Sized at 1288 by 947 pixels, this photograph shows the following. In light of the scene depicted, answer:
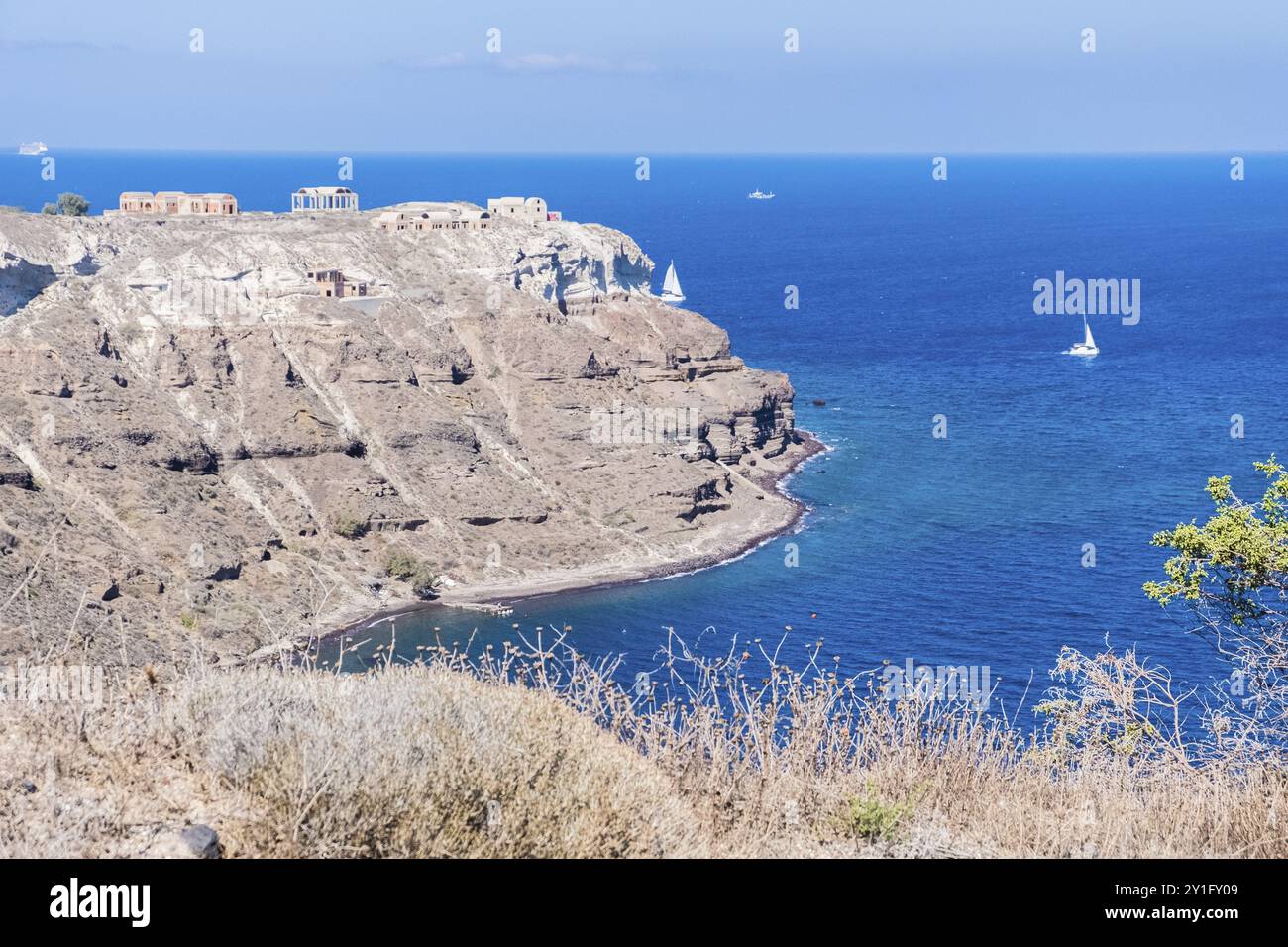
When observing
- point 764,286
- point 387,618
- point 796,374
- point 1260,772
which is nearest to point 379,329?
point 387,618

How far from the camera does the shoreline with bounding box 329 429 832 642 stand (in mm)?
56938

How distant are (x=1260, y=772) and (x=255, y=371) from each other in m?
57.9

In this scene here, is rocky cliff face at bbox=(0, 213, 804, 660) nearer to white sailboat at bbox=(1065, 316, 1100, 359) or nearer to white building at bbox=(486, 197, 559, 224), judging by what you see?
white building at bbox=(486, 197, 559, 224)

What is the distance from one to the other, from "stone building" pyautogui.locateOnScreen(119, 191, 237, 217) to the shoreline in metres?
35.2

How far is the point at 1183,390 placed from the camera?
96.9 meters

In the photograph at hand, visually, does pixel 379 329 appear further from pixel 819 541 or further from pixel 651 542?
pixel 819 541

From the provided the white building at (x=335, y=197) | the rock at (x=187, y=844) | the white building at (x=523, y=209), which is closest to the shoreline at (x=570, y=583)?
the white building at (x=523, y=209)

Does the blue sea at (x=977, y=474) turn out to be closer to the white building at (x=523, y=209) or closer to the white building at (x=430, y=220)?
the white building at (x=523, y=209)

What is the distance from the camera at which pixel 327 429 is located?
65.0m

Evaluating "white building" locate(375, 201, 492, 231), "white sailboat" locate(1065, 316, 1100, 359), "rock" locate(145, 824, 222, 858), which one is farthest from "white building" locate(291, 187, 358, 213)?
"rock" locate(145, 824, 222, 858)

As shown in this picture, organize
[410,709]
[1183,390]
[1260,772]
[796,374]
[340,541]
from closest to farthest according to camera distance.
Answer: [410,709]
[1260,772]
[340,541]
[1183,390]
[796,374]

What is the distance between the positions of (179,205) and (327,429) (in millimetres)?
27114

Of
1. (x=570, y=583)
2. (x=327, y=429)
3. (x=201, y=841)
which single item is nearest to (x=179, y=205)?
(x=327, y=429)

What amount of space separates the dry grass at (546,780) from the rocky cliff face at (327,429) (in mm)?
34187
